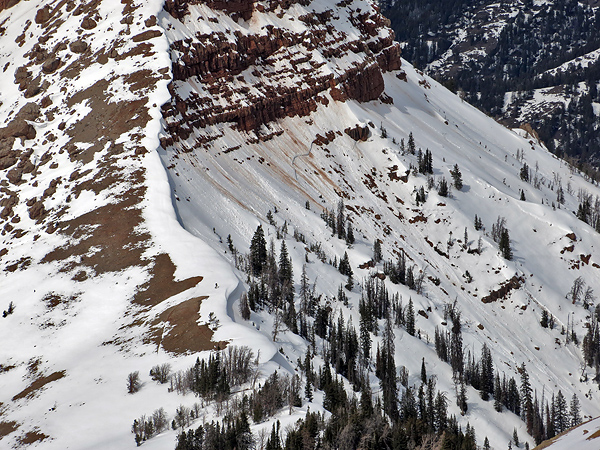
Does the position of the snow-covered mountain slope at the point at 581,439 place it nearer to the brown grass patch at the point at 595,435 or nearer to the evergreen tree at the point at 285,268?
the brown grass patch at the point at 595,435

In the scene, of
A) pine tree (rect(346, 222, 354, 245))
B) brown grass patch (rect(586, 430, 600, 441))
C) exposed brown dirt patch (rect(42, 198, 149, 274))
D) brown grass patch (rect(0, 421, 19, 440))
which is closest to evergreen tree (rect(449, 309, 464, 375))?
pine tree (rect(346, 222, 354, 245))

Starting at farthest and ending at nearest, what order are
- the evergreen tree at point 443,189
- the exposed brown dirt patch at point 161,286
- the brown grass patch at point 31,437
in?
1. the evergreen tree at point 443,189
2. the exposed brown dirt patch at point 161,286
3. the brown grass patch at point 31,437

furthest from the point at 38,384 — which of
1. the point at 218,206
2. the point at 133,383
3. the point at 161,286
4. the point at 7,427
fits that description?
the point at 218,206

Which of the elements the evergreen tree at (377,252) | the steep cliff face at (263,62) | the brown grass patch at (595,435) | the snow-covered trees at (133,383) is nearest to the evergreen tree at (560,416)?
the evergreen tree at (377,252)

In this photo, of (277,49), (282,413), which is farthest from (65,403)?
(277,49)

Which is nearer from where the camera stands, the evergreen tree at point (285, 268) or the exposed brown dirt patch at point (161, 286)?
A: the exposed brown dirt patch at point (161, 286)

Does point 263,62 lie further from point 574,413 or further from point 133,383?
point 133,383
